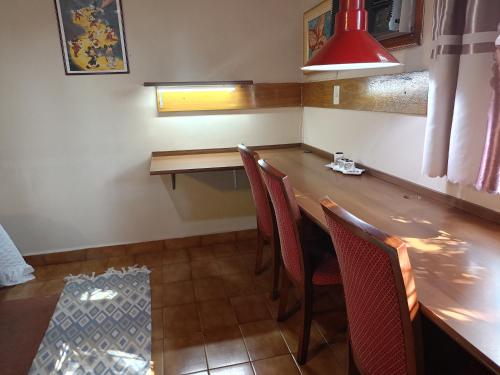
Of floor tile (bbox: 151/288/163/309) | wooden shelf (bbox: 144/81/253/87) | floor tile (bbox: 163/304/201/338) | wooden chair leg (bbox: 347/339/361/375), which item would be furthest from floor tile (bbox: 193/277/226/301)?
Answer: wooden shelf (bbox: 144/81/253/87)

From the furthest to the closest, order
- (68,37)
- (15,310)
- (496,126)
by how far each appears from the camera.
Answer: (68,37) → (15,310) → (496,126)

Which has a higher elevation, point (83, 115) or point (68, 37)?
point (68, 37)

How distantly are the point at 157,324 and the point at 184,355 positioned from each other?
0.32 meters

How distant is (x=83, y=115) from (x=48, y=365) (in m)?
1.67

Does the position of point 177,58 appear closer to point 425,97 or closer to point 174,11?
point 174,11

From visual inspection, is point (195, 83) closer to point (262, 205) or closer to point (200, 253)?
point (262, 205)

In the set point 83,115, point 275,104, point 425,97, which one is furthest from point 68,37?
point 425,97

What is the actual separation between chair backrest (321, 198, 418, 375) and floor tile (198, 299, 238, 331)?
107cm

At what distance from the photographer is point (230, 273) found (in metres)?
2.67

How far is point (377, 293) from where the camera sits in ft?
3.18

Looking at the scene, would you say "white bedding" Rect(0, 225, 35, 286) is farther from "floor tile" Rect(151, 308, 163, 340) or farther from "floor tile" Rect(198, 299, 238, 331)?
"floor tile" Rect(198, 299, 238, 331)

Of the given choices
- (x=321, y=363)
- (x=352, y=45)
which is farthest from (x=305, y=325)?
(x=352, y=45)

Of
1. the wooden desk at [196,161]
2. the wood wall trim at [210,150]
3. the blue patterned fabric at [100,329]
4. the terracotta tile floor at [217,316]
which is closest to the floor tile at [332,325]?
the terracotta tile floor at [217,316]

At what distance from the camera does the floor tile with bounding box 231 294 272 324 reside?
214 centimetres
